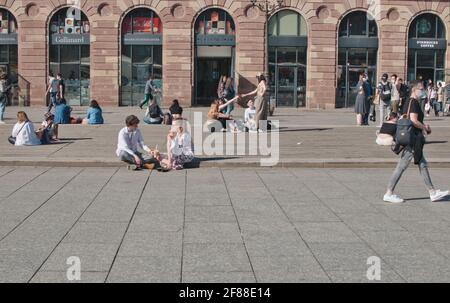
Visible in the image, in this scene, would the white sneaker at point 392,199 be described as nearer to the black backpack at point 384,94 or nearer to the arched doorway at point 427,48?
the black backpack at point 384,94

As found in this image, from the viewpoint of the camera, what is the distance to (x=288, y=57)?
39.8 metres

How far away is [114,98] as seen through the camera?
3912cm

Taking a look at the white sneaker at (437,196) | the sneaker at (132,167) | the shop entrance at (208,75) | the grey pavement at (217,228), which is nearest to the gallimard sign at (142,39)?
the shop entrance at (208,75)

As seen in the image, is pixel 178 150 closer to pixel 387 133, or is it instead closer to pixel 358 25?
pixel 387 133

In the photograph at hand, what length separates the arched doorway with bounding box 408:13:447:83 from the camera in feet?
131

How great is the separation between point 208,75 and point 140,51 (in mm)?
3880

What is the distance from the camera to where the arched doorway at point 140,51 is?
38875 mm

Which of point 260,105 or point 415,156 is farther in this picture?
point 260,105

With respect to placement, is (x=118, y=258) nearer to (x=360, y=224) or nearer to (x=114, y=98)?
(x=360, y=224)

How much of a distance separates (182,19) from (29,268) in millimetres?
32343

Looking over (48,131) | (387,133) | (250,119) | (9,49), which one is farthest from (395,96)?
(9,49)

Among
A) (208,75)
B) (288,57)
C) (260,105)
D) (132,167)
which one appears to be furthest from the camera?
(208,75)

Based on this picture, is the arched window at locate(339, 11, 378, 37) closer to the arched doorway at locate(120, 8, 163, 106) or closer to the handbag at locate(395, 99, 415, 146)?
the arched doorway at locate(120, 8, 163, 106)

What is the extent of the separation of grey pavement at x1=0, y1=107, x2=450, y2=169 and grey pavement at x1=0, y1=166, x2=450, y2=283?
1.42 metres
